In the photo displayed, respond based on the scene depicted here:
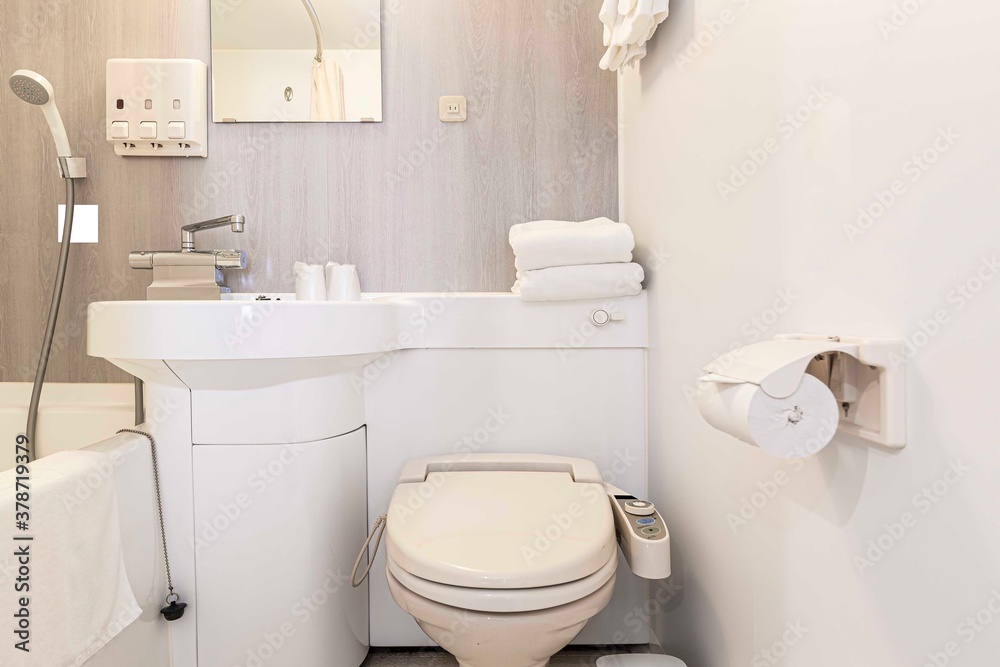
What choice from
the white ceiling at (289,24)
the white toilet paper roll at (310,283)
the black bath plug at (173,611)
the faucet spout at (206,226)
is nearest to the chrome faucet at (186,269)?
the faucet spout at (206,226)

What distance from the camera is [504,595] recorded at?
31.5 inches

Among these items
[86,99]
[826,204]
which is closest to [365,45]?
[86,99]

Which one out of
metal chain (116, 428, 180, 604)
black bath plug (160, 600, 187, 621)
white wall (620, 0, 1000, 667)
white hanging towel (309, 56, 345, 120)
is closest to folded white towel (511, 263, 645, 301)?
white wall (620, 0, 1000, 667)

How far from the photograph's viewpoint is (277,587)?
3.56ft

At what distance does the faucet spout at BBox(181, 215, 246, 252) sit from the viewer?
1.27m

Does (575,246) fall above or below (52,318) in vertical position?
above

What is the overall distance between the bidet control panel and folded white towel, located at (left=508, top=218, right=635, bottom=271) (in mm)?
517

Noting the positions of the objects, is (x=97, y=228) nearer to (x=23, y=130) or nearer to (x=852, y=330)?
(x=23, y=130)

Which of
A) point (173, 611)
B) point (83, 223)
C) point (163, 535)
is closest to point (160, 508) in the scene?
point (163, 535)

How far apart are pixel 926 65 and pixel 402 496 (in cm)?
96

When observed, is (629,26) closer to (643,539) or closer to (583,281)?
(583,281)

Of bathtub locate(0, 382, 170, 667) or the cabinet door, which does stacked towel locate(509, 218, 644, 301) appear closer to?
the cabinet door

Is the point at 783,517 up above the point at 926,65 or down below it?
below

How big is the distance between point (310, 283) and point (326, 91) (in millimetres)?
525
